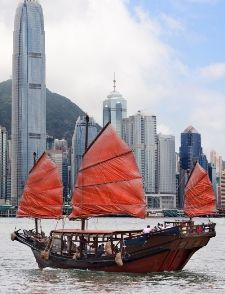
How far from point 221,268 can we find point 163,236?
1176 cm

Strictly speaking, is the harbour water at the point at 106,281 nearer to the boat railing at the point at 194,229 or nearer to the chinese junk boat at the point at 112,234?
the chinese junk boat at the point at 112,234

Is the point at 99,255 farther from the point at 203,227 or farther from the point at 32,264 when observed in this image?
the point at 32,264

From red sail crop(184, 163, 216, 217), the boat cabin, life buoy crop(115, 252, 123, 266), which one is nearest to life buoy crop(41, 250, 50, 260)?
the boat cabin

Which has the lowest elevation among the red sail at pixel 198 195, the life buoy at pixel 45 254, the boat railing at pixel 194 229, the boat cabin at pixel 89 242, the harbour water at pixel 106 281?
the harbour water at pixel 106 281

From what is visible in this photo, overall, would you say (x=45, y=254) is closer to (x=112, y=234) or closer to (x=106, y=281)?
(x=112, y=234)

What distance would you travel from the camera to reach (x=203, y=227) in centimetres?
4350

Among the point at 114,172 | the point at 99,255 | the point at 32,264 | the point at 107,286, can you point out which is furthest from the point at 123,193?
the point at 32,264

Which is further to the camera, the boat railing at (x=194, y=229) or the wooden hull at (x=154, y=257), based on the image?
the boat railing at (x=194, y=229)

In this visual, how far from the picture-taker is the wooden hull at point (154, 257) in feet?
137

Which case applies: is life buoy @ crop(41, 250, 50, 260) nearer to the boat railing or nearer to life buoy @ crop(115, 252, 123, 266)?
life buoy @ crop(115, 252, 123, 266)

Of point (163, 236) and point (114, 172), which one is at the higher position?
point (114, 172)

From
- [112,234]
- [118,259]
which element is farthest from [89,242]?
[118,259]

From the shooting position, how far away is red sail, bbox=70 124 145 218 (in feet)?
149

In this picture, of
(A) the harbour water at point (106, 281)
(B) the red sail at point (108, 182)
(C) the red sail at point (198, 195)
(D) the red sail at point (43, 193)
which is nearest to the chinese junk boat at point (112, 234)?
(B) the red sail at point (108, 182)
